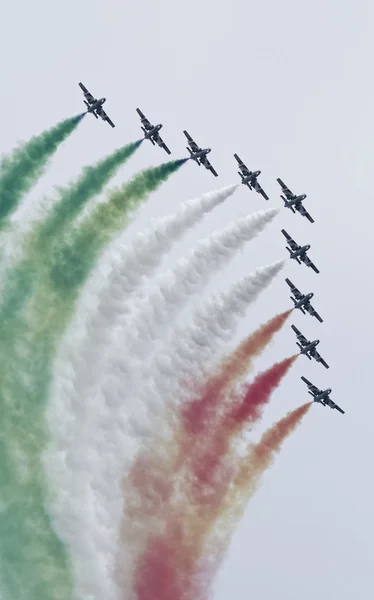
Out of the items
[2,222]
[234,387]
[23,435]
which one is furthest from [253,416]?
[2,222]

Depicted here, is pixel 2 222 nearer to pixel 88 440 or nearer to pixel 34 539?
pixel 88 440

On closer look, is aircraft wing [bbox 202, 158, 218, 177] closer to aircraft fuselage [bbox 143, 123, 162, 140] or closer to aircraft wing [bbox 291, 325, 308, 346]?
aircraft fuselage [bbox 143, 123, 162, 140]

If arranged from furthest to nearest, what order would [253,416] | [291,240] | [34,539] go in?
[291,240], [253,416], [34,539]

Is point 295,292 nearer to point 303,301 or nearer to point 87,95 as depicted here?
point 303,301

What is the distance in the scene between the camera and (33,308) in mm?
67000

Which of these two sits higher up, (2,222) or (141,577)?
(2,222)

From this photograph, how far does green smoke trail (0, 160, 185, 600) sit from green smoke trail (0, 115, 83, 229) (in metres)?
3.80

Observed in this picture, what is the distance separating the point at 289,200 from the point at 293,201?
0.27 meters

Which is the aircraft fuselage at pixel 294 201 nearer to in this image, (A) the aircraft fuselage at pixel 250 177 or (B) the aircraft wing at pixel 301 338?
(A) the aircraft fuselage at pixel 250 177

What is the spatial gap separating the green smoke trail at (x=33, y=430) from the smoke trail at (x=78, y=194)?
41.8 inches

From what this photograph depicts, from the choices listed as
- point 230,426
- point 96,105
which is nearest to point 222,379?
point 230,426

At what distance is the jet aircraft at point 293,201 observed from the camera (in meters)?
80.9

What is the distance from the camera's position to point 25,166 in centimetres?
7025

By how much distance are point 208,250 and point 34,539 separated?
1977 cm
